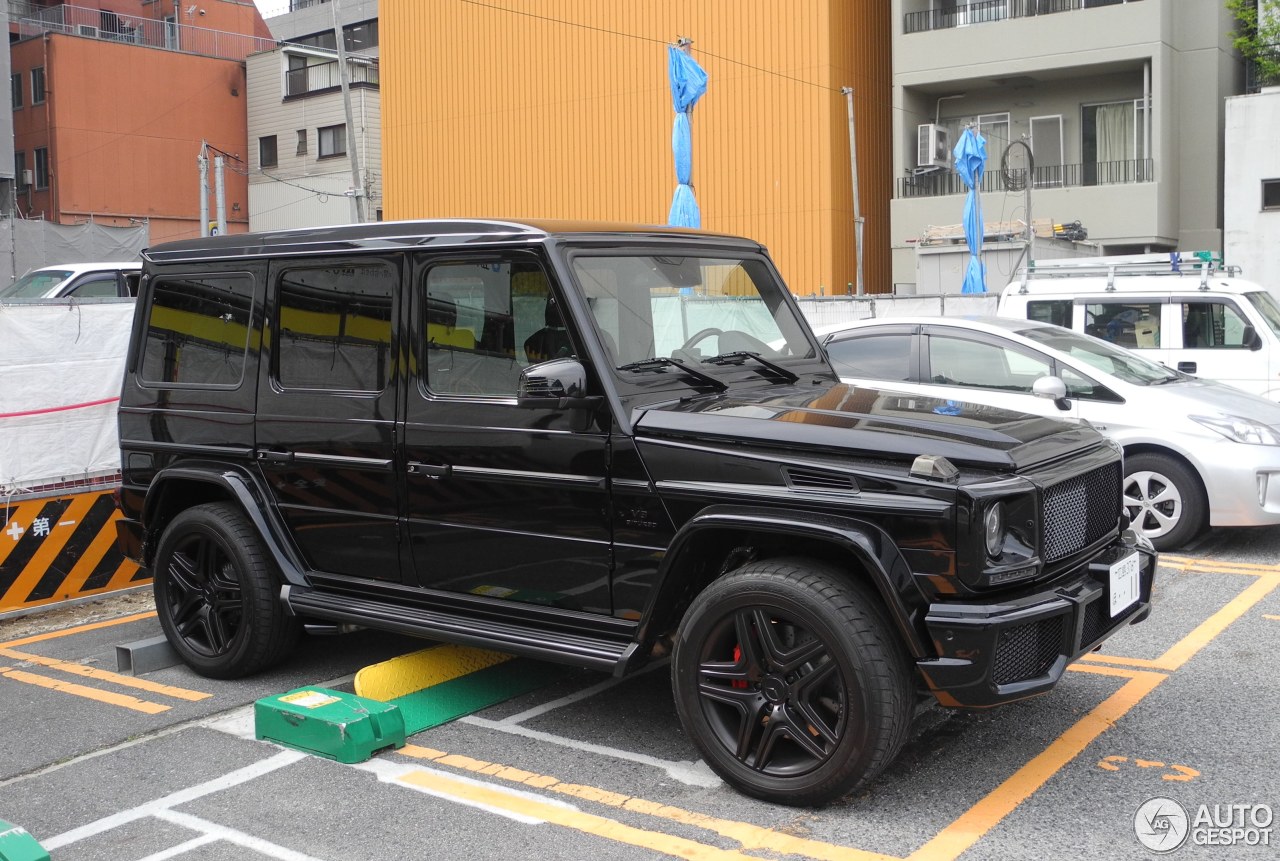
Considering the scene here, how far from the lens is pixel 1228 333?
37.6 feet

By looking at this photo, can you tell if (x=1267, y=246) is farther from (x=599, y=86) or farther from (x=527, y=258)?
(x=527, y=258)

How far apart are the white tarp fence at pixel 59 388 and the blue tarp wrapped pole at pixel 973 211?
46.3 ft

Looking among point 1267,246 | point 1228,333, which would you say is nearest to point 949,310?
point 1228,333

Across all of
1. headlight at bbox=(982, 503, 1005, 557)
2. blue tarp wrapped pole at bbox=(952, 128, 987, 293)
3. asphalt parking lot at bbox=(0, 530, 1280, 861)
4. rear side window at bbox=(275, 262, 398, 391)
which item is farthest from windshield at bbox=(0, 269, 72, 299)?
blue tarp wrapped pole at bbox=(952, 128, 987, 293)

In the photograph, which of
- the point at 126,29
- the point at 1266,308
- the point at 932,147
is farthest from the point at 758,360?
the point at 126,29

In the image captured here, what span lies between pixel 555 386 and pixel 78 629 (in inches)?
165

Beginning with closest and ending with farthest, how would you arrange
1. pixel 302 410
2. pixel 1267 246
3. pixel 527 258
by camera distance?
pixel 527 258 → pixel 302 410 → pixel 1267 246

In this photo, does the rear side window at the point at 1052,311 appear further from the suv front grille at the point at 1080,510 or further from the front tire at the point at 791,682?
the front tire at the point at 791,682

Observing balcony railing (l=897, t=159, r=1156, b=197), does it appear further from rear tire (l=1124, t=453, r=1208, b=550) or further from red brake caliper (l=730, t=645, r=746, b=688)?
red brake caliper (l=730, t=645, r=746, b=688)

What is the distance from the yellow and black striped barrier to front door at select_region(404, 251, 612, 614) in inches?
130

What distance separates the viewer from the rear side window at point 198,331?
5.93 meters

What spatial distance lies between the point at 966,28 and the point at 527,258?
24.2 m

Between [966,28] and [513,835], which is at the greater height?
[966,28]

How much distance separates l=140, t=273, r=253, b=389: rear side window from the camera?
5.93 m
